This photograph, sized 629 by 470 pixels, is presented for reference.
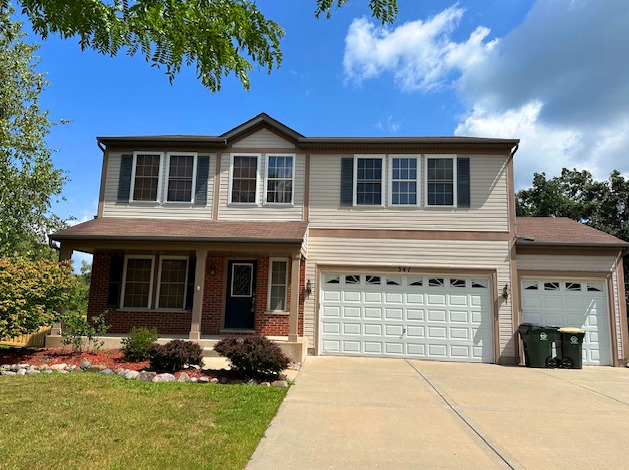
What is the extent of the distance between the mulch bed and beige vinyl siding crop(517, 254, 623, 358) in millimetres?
8775

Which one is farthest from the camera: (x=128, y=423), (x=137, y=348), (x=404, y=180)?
(x=404, y=180)

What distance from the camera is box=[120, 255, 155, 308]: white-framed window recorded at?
508 inches

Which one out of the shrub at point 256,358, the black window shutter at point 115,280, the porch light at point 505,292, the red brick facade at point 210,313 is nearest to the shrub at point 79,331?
the red brick facade at point 210,313

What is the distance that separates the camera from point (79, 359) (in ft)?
31.3

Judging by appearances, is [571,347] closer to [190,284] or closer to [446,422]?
[446,422]

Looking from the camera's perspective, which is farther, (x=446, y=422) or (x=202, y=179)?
(x=202, y=179)

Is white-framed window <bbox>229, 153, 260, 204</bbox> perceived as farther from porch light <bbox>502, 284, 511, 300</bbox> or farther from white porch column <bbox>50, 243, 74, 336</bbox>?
porch light <bbox>502, 284, 511, 300</bbox>

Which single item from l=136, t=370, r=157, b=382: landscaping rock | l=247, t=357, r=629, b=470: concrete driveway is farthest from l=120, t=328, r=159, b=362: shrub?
l=247, t=357, r=629, b=470: concrete driveway

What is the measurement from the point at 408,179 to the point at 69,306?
976 centimetres

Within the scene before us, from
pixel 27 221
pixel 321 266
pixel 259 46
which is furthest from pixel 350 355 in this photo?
pixel 27 221

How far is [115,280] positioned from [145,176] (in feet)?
10.8

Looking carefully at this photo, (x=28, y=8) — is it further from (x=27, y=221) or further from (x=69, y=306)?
(x=27, y=221)

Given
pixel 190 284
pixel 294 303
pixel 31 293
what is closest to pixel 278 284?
pixel 294 303

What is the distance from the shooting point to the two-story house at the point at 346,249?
478 inches
